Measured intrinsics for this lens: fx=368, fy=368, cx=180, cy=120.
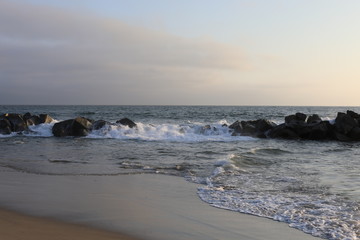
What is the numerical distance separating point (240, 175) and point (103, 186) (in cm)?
363

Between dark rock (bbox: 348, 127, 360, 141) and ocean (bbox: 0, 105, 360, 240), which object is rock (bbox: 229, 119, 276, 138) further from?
ocean (bbox: 0, 105, 360, 240)

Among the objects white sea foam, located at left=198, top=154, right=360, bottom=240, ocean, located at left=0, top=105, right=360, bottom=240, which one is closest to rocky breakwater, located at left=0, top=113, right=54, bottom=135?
ocean, located at left=0, top=105, right=360, bottom=240

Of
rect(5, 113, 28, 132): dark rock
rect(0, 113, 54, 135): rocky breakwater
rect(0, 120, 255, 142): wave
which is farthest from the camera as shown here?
rect(5, 113, 28, 132): dark rock

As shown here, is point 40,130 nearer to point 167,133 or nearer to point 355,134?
point 167,133

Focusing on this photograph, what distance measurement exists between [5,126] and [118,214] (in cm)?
1970

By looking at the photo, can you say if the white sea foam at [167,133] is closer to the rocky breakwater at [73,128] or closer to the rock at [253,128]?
the rocky breakwater at [73,128]

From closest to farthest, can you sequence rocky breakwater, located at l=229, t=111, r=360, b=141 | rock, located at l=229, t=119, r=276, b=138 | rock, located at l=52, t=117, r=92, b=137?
rocky breakwater, located at l=229, t=111, r=360, b=141 < rock, located at l=52, t=117, r=92, b=137 < rock, located at l=229, t=119, r=276, b=138

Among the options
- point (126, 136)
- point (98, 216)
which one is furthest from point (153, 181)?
point (126, 136)

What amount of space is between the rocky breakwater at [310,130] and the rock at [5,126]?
13.9 metres

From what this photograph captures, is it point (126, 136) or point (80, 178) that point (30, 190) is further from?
point (126, 136)

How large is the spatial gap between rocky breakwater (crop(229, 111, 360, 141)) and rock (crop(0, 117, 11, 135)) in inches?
547

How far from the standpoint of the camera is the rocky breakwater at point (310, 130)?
70.3 ft

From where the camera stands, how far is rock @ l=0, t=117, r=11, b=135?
73.3ft

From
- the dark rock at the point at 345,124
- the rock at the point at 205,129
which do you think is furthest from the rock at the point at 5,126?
the dark rock at the point at 345,124
